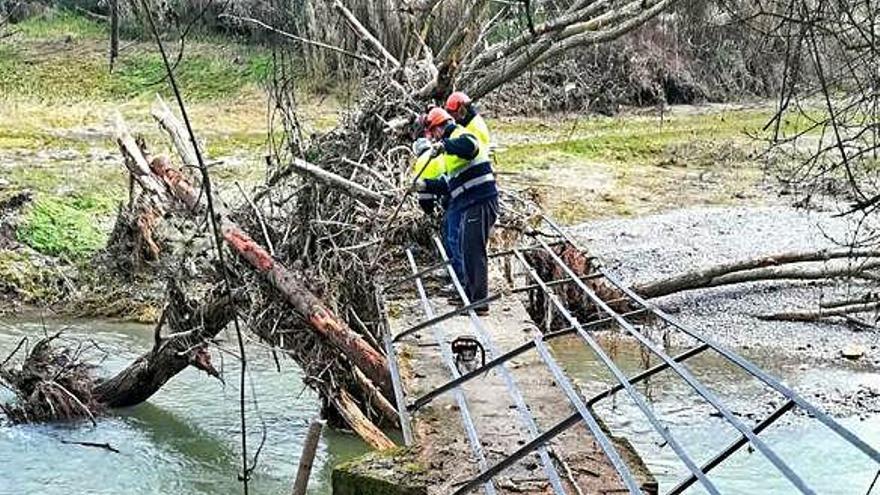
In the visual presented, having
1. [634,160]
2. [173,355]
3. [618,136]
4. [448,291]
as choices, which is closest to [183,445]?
[173,355]

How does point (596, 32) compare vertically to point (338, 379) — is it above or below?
above

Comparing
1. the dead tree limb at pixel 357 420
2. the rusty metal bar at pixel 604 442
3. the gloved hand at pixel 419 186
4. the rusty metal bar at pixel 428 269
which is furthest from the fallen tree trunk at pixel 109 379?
the rusty metal bar at pixel 604 442

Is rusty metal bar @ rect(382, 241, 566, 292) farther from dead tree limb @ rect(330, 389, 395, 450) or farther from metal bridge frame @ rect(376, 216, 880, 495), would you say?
dead tree limb @ rect(330, 389, 395, 450)

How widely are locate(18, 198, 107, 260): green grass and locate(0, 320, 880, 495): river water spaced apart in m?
3.91

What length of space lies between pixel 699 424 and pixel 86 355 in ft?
23.4

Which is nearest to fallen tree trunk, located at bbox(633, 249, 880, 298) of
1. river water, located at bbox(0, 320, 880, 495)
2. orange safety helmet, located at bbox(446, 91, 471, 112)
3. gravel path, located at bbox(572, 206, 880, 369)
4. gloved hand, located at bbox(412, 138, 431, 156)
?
gravel path, located at bbox(572, 206, 880, 369)

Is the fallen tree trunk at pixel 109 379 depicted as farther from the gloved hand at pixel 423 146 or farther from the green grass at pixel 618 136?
the green grass at pixel 618 136

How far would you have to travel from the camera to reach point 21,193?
18734mm

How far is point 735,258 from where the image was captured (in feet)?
55.8

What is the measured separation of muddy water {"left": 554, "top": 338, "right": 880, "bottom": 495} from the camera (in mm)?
10578

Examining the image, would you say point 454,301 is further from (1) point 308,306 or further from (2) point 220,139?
(2) point 220,139

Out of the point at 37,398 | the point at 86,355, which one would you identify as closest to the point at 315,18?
the point at 86,355

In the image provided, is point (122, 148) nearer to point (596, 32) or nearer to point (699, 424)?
point (596, 32)

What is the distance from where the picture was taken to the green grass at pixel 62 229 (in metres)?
17.6
